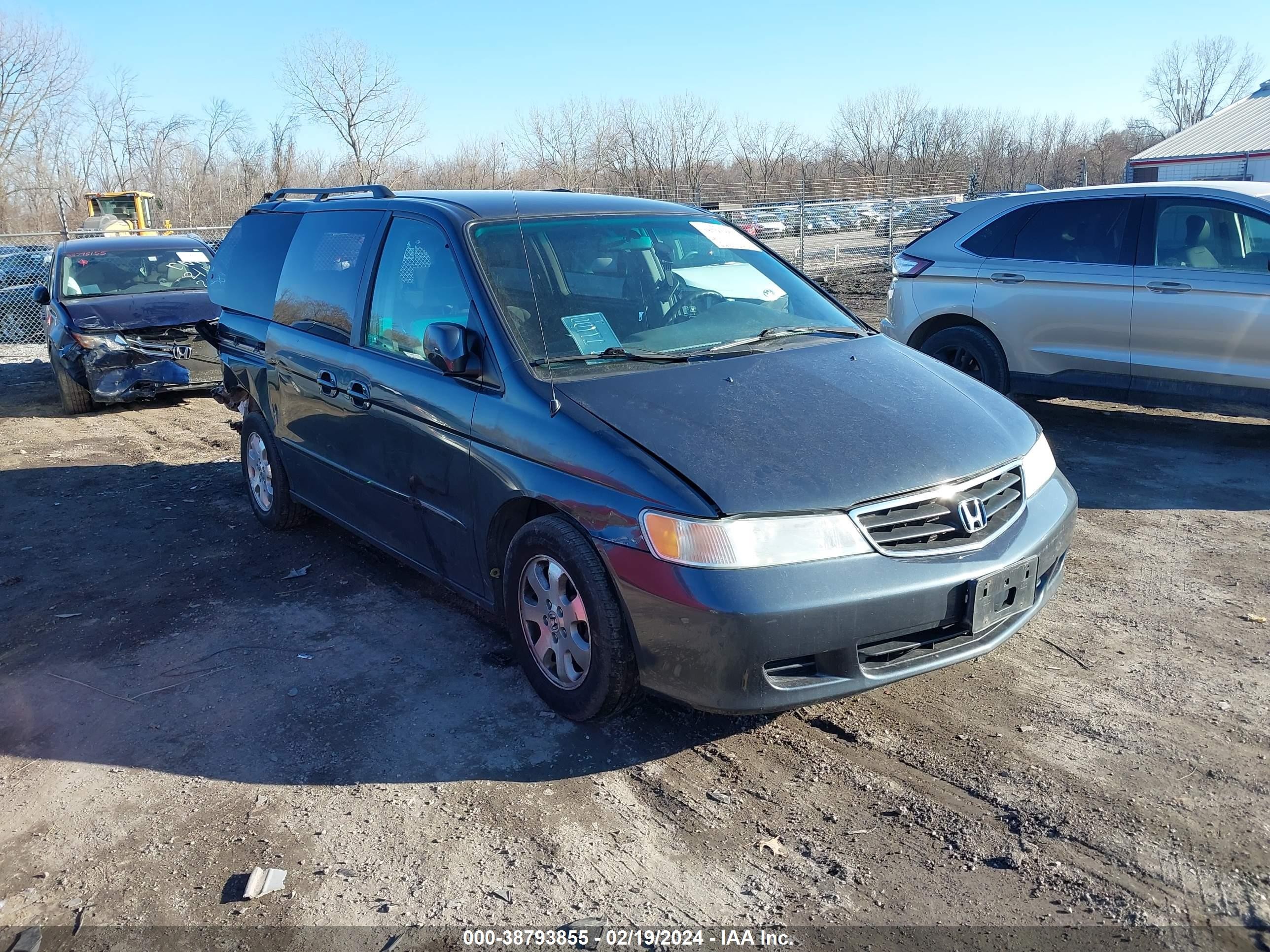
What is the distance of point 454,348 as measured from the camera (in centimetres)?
373

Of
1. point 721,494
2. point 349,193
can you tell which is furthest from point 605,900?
point 349,193

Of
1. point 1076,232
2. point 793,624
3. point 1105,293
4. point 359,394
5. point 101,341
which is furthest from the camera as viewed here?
point 101,341

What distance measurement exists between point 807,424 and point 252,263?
152 inches

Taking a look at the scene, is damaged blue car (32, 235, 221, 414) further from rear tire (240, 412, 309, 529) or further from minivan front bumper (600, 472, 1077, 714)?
minivan front bumper (600, 472, 1077, 714)

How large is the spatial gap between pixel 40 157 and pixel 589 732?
5110 centimetres

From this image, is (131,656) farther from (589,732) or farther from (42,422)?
(42,422)

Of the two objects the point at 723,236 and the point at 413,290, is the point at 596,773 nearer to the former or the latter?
the point at 413,290

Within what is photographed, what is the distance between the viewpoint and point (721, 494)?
303 cm

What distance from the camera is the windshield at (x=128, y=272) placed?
34.4ft

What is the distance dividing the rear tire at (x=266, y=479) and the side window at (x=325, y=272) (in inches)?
31.3

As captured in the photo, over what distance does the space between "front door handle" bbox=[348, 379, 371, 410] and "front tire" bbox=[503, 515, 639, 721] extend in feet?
4.16

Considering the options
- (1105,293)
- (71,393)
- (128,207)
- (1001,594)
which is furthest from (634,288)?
(128,207)

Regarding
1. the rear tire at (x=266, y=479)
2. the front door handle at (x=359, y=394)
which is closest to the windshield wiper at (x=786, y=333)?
the front door handle at (x=359, y=394)

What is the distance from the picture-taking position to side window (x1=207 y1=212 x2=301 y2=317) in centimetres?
551
